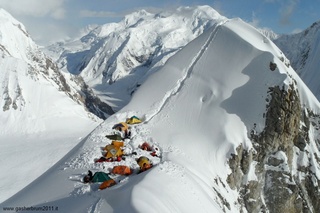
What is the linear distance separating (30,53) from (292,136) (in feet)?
333

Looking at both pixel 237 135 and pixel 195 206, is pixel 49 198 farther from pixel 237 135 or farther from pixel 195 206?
pixel 237 135

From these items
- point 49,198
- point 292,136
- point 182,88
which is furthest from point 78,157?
point 292,136

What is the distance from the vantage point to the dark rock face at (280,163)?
98.9 feet

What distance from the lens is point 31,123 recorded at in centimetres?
6569

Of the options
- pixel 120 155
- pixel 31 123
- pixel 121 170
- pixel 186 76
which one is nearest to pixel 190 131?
pixel 186 76

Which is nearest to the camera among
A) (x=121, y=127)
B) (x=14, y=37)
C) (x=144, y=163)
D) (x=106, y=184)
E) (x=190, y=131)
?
(x=106, y=184)

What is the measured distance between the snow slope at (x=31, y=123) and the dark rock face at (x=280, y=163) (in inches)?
937

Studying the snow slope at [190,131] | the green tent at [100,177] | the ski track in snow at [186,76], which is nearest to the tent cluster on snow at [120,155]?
the green tent at [100,177]

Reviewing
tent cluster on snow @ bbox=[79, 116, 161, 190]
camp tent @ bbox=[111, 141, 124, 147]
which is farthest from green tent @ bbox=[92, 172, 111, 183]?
Result: camp tent @ bbox=[111, 141, 124, 147]

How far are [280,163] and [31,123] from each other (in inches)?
1906

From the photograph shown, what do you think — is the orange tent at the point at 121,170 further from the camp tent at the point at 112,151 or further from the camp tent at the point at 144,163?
the camp tent at the point at 112,151

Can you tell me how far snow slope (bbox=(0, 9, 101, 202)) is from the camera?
45062 millimetres

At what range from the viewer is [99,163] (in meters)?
25.4

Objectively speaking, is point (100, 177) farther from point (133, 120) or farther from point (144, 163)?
point (133, 120)
